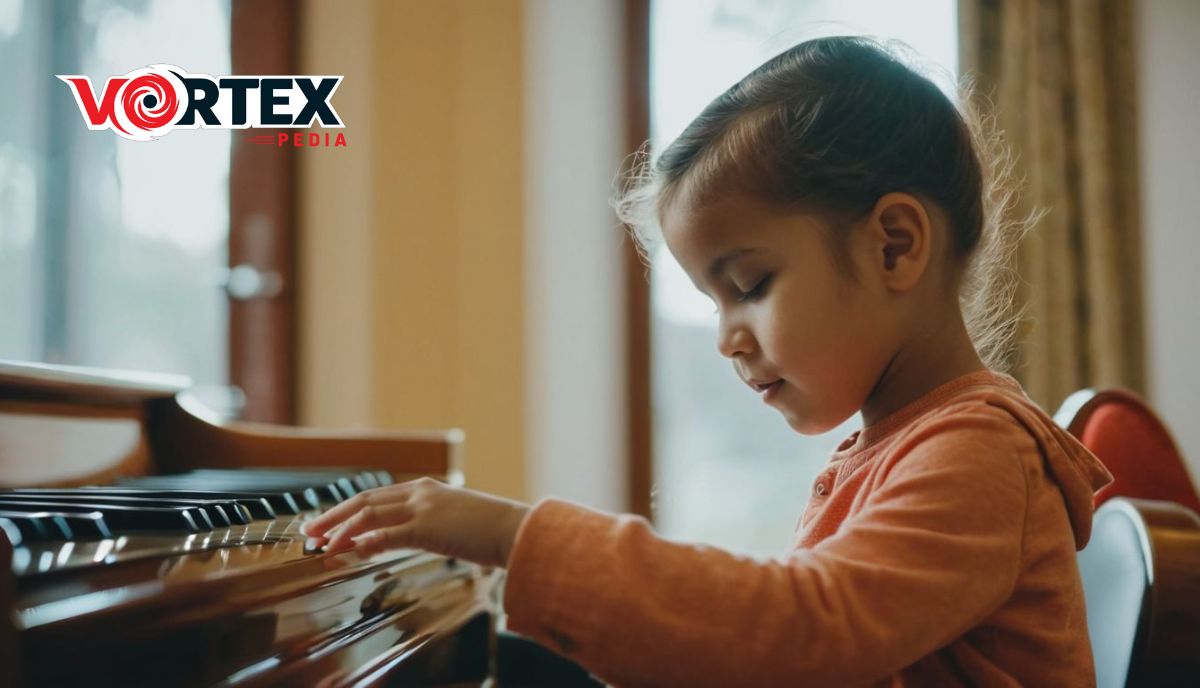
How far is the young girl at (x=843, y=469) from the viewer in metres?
0.62

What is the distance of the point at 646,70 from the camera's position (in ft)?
9.95

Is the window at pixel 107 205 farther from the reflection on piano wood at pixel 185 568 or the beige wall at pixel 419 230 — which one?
the reflection on piano wood at pixel 185 568

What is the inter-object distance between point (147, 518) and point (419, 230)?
7.03 ft

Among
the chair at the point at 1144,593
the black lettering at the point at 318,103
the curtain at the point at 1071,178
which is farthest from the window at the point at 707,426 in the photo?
the chair at the point at 1144,593

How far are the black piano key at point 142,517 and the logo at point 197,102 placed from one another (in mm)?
1972

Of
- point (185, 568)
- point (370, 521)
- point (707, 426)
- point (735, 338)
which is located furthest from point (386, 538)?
point (707, 426)

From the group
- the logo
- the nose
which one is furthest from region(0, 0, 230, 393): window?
the nose

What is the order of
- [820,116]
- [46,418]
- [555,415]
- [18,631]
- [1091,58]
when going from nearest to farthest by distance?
1. [18,631]
2. [820,116]
3. [46,418]
4. [1091,58]
5. [555,415]

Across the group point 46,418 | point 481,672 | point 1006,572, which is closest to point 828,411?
point 1006,572

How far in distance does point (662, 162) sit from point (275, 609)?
551 mm

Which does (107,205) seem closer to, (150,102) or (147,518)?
(150,102)

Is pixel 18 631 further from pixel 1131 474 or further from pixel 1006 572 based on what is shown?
pixel 1131 474

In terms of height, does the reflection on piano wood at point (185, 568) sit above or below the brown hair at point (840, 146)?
below

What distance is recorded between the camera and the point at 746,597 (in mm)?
622
